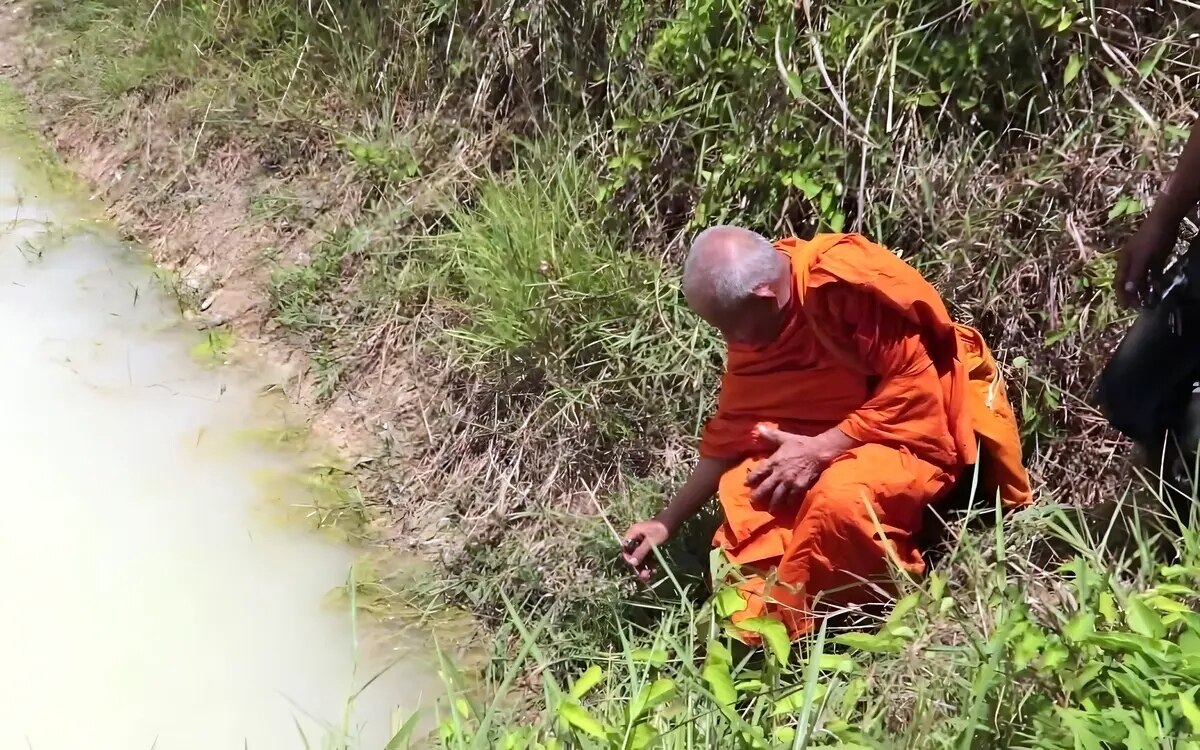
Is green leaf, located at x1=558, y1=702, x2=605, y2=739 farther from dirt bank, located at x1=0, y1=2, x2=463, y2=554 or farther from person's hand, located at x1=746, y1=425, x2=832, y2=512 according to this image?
dirt bank, located at x1=0, y1=2, x2=463, y2=554

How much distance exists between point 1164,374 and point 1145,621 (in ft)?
1.86

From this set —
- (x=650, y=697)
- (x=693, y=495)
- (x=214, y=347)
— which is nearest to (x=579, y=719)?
(x=650, y=697)

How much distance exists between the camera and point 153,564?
2.36 metres

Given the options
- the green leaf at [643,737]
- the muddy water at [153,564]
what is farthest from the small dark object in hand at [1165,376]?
the muddy water at [153,564]

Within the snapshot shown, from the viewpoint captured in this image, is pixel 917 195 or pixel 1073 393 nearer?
pixel 1073 393

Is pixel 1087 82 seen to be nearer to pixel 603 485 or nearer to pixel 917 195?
pixel 917 195

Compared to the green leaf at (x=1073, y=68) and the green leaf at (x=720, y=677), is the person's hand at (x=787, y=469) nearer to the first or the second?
the green leaf at (x=720, y=677)

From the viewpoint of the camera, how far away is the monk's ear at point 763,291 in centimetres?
170

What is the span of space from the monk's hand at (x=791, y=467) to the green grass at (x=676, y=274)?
300mm

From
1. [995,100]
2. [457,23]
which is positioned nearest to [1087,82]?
[995,100]

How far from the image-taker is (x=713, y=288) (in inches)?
66.9

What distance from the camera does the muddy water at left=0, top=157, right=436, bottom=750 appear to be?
2055mm

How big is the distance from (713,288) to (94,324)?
250 centimetres

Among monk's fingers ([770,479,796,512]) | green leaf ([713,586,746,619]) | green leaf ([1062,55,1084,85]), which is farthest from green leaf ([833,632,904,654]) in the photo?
green leaf ([1062,55,1084,85])
